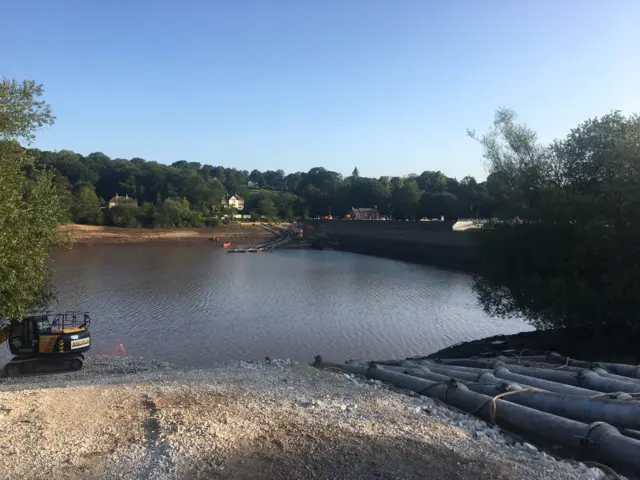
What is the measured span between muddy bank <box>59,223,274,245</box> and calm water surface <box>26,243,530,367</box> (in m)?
40.5

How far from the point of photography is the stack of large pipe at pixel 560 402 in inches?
282

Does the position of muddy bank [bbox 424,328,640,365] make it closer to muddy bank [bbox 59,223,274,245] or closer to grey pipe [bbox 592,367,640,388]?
grey pipe [bbox 592,367,640,388]

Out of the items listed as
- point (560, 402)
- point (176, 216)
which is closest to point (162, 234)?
point (176, 216)

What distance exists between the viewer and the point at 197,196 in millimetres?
136375

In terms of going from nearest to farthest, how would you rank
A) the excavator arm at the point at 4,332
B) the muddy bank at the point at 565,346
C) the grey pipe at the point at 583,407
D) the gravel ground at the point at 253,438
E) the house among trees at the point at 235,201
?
1. the gravel ground at the point at 253,438
2. the grey pipe at the point at 583,407
3. the excavator arm at the point at 4,332
4. the muddy bank at the point at 565,346
5. the house among trees at the point at 235,201

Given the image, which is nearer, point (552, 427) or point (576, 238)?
point (552, 427)

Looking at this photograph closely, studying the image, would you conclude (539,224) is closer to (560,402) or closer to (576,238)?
(576,238)

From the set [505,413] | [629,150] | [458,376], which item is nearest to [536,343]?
[629,150]

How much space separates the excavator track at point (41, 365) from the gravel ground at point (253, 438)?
7.37m

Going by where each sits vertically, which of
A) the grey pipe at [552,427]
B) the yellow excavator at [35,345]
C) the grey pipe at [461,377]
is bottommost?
the yellow excavator at [35,345]

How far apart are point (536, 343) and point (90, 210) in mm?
102805

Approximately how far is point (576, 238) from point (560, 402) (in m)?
13.0

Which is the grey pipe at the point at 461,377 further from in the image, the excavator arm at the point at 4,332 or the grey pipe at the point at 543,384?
the excavator arm at the point at 4,332

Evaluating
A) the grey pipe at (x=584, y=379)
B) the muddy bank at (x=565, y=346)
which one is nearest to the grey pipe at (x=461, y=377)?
the grey pipe at (x=584, y=379)
